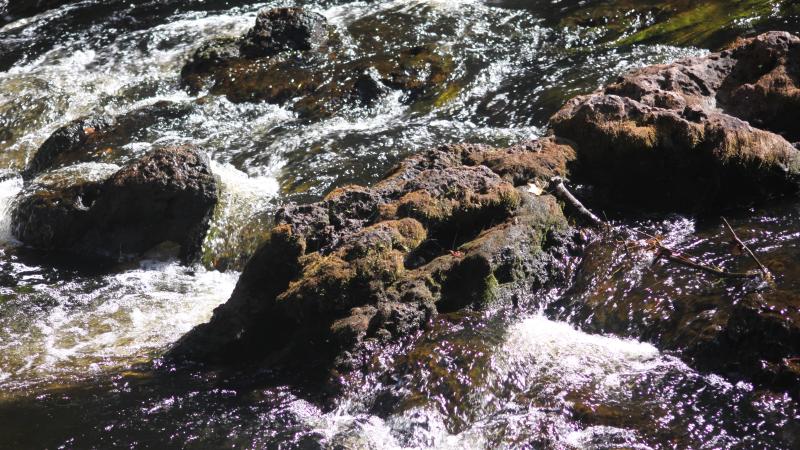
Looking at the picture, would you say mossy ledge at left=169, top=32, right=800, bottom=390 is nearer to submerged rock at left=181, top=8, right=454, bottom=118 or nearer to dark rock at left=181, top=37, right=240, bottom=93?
submerged rock at left=181, top=8, right=454, bottom=118

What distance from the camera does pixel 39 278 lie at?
8695 millimetres

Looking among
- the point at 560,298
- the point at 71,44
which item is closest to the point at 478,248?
the point at 560,298

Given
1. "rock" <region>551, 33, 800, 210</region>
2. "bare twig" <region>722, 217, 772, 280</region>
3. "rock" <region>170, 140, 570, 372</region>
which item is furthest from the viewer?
"rock" <region>551, 33, 800, 210</region>

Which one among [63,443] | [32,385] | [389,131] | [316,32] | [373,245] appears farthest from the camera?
[316,32]

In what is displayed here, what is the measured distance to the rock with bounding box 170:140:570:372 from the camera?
550cm

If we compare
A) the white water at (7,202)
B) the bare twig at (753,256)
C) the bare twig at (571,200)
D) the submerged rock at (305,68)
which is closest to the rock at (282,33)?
the submerged rock at (305,68)

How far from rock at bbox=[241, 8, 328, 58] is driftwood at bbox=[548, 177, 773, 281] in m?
8.55

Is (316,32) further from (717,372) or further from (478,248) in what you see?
(717,372)

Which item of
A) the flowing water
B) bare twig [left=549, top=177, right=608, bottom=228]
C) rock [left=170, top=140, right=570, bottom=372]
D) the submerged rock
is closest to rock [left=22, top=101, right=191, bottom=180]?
the flowing water

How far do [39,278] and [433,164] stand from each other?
193 inches

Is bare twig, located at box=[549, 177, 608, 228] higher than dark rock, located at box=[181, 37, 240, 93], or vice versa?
dark rock, located at box=[181, 37, 240, 93]

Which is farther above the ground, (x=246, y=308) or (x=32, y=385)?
(x=246, y=308)

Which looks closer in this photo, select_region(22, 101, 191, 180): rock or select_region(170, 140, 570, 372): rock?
select_region(170, 140, 570, 372): rock

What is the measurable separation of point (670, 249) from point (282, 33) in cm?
1002
